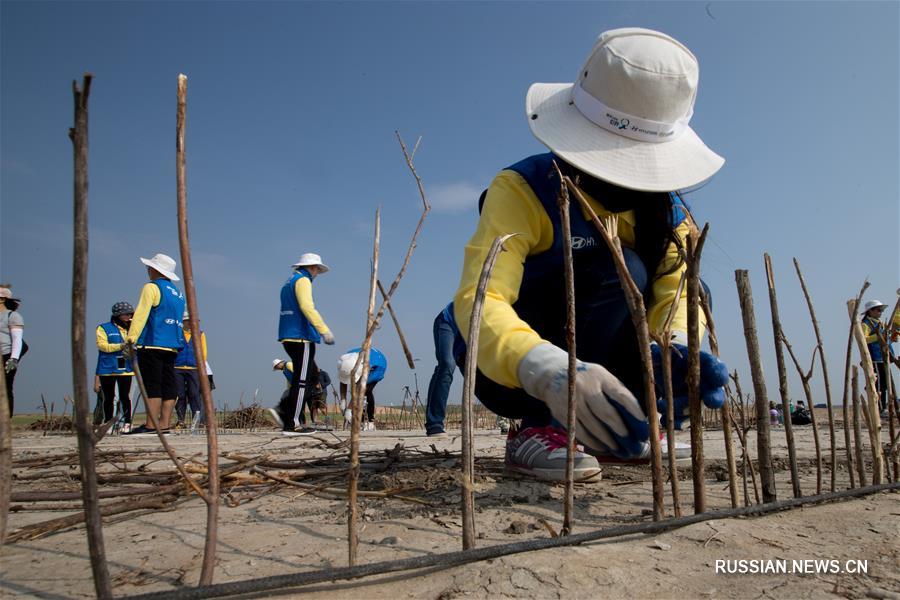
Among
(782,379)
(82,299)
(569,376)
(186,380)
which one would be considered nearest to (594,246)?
(782,379)

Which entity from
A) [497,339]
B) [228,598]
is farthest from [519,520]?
[228,598]

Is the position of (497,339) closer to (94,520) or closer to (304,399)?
(94,520)

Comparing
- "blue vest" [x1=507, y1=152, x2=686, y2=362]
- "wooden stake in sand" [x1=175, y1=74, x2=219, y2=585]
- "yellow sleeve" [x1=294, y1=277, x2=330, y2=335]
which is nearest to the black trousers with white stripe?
"yellow sleeve" [x1=294, y1=277, x2=330, y2=335]

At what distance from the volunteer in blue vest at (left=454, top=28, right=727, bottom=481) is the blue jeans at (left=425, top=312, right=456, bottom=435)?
215cm

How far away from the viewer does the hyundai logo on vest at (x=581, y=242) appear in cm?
191

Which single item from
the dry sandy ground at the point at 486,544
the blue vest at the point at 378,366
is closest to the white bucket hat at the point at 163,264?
the blue vest at the point at 378,366

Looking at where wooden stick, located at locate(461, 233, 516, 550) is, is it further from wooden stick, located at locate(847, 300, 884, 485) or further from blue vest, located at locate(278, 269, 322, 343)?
blue vest, located at locate(278, 269, 322, 343)

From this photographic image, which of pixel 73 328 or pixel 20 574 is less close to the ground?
pixel 73 328

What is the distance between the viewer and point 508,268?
169 cm

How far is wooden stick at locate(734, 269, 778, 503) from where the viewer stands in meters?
1.35

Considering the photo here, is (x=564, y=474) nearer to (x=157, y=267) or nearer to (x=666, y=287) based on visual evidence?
(x=666, y=287)

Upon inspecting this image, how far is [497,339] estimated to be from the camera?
1.43 meters

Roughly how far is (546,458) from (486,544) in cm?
81

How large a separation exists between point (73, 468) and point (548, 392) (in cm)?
238
